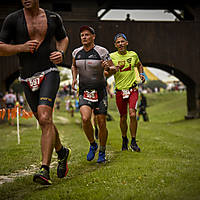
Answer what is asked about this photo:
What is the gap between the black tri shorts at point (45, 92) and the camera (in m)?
4.68

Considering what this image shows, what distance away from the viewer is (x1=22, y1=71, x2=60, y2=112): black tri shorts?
4.68m

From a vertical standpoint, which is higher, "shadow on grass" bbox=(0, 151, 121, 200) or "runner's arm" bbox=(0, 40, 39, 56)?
"runner's arm" bbox=(0, 40, 39, 56)

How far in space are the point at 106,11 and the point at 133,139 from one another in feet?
53.3

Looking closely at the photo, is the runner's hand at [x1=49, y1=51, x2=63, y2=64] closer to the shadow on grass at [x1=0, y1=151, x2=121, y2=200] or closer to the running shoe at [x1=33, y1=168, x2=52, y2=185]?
the running shoe at [x1=33, y1=168, x2=52, y2=185]

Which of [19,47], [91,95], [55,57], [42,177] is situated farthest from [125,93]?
[42,177]

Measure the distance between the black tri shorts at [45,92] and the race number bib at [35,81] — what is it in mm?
42

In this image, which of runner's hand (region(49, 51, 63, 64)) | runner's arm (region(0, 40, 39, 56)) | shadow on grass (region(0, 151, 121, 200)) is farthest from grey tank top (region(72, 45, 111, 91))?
runner's arm (region(0, 40, 39, 56))

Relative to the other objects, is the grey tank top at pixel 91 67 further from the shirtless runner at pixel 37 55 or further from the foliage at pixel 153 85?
the foliage at pixel 153 85

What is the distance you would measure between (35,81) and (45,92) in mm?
239

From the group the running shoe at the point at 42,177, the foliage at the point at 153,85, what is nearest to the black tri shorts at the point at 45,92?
the running shoe at the point at 42,177

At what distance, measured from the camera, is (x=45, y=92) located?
470cm

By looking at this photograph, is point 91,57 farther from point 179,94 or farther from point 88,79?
point 179,94

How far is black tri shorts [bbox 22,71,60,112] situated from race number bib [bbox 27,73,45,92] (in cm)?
4

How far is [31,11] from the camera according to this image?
187 inches
